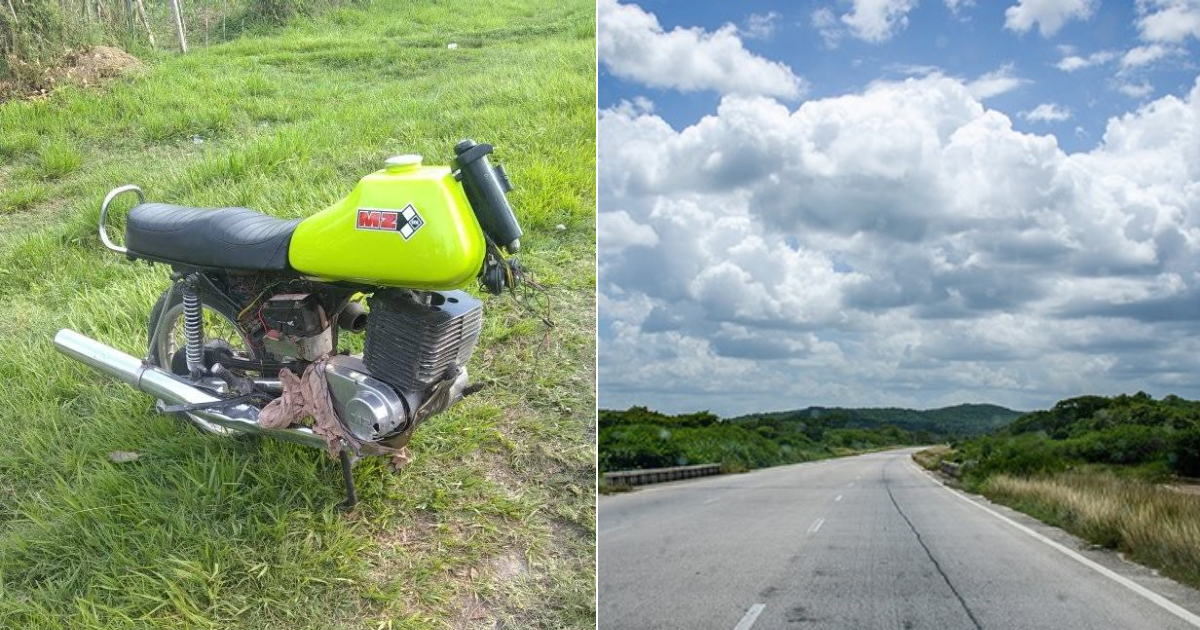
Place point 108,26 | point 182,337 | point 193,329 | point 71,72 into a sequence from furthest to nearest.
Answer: point 108,26, point 71,72, point 182,337, point 193,329

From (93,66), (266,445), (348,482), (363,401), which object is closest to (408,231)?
(363,401)

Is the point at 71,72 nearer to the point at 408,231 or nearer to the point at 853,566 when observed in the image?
the point at 408,231

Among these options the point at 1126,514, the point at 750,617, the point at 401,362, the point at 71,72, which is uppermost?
the point at 71,72

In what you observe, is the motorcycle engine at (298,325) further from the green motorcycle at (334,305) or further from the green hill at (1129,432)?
the green hill at (1129,432)

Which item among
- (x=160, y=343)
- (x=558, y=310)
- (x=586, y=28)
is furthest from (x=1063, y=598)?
(x=586, y=28)

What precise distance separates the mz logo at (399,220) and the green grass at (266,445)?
30.9 inches

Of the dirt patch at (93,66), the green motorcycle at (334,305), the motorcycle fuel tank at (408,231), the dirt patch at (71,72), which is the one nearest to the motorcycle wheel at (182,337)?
the green motorcycle at (334,305)

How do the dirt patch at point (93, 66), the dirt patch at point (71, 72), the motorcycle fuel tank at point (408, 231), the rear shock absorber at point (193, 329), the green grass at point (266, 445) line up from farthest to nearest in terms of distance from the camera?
the dirt patch at point (93, 66) → the dirt patch at point (71, 72) → the rear shock absorber at point (193, 329) → the green grass at point (266, 445) → the motorcycle fuel tank at point (408, 231)

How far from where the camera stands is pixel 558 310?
3.40m

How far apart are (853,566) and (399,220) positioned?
4.82ft

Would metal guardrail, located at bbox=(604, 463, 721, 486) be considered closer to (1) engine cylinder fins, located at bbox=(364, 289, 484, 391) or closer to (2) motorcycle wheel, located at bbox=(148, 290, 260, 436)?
(1) engine cylinder fins, located at bbox=(364, 289, 484, 391)

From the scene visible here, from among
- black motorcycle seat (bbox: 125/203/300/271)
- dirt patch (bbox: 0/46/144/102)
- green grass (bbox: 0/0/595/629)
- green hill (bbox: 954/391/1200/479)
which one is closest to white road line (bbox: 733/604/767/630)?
green grass (bbox: 0/0/595/629)

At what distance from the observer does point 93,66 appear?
5641 mm

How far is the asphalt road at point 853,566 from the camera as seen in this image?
2.06 meters
